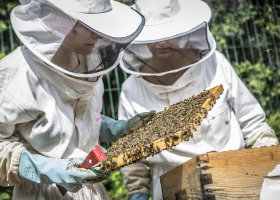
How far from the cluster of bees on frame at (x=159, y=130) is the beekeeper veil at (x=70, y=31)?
535mm

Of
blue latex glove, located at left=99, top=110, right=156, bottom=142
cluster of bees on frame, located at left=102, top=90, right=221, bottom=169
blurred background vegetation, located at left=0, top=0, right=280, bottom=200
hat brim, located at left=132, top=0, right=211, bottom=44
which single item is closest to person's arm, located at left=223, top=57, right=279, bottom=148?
hat brim, located at left=132, top=0, right=211, bottom=44

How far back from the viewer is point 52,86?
6.93 feet

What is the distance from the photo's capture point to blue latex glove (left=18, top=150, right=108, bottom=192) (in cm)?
188

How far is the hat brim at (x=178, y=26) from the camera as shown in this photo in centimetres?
291

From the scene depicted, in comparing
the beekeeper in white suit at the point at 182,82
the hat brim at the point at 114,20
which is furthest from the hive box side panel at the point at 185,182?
the hat brim at the point at 114,20

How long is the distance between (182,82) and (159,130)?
0.92m

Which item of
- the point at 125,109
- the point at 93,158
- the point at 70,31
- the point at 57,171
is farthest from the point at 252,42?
the point at 57,171

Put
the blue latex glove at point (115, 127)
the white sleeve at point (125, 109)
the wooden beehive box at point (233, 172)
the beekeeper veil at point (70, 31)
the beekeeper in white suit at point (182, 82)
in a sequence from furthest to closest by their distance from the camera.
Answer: the white sleeve at point (125, 109) < the beekeeper in white suit at point (182, 82) < the blue latex glove at point (115, 127) < the beekeeper veil at point (70, 31) < the wooden beehive box at point (233, 172)

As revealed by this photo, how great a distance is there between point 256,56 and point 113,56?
3425mm

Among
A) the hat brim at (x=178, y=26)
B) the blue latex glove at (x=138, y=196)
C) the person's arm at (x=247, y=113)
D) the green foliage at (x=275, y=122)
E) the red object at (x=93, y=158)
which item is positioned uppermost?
the hat brim at (x=178, y=26)

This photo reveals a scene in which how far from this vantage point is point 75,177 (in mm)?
1885

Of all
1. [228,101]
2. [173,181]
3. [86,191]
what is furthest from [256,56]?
[86,191]

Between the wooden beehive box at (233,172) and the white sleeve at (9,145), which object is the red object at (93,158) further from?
the wooden beehive box at (233,172)

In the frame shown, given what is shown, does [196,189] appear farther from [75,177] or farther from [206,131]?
[206,131]
